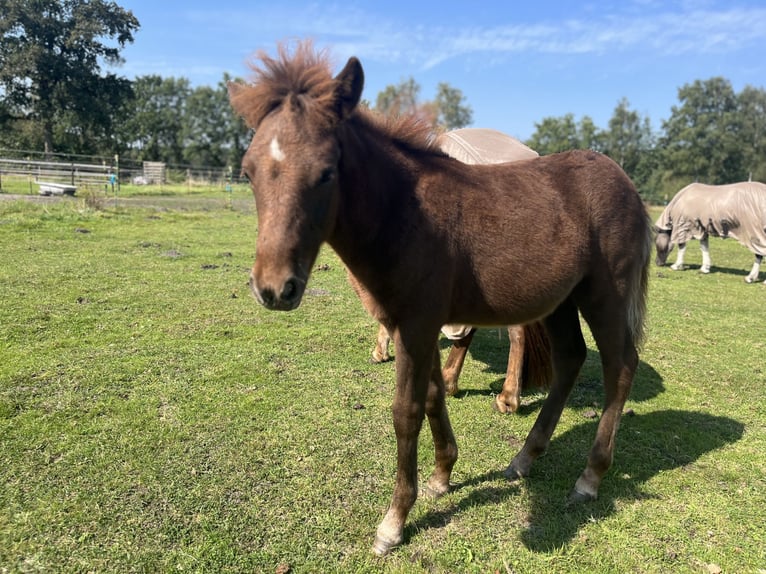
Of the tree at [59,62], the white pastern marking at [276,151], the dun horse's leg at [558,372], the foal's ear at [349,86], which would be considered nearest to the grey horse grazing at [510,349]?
the dun horse's leg at [558,372]

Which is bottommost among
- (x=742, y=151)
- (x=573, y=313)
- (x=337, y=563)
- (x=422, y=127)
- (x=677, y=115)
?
(x=337, y=563)

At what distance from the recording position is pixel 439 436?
10.6 ft

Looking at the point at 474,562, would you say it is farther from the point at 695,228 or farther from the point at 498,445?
the point at 695,228

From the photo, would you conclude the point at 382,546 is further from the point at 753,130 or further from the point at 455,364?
the point at 753,130

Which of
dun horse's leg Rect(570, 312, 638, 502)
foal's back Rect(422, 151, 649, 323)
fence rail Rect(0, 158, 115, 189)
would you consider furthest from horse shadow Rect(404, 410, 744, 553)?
fence rail Rect(0, 158, 115, 189)

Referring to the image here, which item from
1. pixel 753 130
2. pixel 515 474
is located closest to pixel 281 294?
pixel 515 474

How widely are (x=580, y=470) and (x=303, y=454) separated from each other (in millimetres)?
2269

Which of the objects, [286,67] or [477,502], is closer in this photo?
[286,67]

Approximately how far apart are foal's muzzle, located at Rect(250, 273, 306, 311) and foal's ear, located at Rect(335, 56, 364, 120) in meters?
0.91

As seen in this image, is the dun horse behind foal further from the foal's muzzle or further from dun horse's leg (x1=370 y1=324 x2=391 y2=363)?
dun horse's leg (x1=370 y1=324 x2=391 y2=363)

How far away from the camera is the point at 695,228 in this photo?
13.9 meters

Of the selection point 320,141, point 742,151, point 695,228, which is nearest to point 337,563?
point 320,141

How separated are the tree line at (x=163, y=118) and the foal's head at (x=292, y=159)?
30074 mm

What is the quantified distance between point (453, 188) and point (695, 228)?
14.5 m
